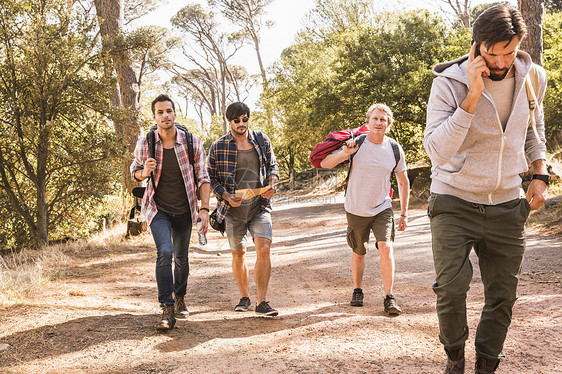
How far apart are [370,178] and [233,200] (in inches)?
54.9

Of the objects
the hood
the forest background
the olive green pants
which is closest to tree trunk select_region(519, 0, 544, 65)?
the forest background

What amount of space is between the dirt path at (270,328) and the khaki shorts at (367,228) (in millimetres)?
684

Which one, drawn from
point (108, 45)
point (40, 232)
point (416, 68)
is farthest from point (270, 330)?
point (416, 68)

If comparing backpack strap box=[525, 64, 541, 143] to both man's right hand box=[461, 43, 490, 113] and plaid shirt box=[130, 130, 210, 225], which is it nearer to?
man's right hand box=[461, 43, 490, 113]

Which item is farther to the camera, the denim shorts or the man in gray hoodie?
the denim shorts

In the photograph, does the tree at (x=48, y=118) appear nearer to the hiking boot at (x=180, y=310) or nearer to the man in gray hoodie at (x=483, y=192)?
the hiking boot at (x=180, y=310)

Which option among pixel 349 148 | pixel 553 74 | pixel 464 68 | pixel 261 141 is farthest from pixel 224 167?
pixel 553 74

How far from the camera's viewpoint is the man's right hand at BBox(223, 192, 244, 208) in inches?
204

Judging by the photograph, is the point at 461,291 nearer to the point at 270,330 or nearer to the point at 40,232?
the point at 270,330

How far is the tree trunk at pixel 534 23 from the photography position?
444 inches

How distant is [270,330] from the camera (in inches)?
181

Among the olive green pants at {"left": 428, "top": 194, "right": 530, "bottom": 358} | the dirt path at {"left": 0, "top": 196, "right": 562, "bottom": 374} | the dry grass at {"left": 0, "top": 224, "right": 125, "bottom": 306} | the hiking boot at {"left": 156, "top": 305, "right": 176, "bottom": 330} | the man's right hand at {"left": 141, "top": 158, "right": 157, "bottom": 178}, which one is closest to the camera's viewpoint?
the olive green pants at {"left": 428, "top": 194, "right": 530, "bottom": 358}

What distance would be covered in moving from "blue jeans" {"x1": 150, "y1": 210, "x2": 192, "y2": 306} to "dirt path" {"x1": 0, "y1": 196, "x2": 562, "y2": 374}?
35cm

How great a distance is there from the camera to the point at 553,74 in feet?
57.5
